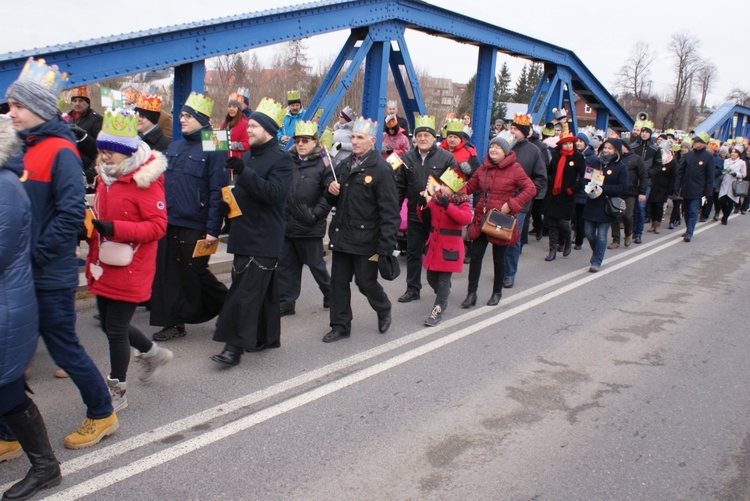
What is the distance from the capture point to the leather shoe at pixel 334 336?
550 cm

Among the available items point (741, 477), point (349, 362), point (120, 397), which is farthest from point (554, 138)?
point (120, 397)

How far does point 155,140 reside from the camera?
18.9 feet

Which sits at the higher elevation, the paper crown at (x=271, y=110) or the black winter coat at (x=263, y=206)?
the paper crown at (x=271, y=110)

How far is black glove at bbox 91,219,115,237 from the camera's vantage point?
3709 mm

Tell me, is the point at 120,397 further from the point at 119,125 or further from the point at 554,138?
the point at 554,138

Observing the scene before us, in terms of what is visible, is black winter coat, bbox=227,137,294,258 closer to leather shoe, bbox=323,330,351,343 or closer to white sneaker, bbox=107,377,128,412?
leather shoe, bbox=323,330,351,343

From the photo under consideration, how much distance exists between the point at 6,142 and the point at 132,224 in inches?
44.7

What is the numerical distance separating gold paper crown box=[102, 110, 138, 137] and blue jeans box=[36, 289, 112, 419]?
998mm

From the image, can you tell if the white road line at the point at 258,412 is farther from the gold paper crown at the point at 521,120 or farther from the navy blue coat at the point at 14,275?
the gold paper crown at the point at 521,120

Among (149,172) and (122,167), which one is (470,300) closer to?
(149,172)

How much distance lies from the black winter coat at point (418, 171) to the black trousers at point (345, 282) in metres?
1.66

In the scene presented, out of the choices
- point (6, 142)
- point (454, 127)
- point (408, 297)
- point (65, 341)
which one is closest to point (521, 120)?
point (454, 127)

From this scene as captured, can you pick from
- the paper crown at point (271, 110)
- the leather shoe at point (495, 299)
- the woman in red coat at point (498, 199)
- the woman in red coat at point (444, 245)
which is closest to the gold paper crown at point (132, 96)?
the paper crown at point (271, 110)

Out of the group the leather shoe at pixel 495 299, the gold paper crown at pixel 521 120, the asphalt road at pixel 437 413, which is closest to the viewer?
the asphalt road at pixel 437 413
